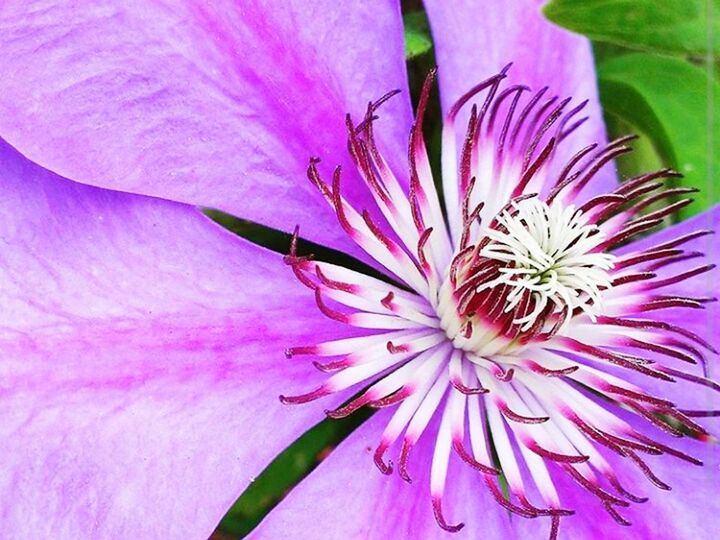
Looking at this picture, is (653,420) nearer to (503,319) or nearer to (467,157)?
(503,319)

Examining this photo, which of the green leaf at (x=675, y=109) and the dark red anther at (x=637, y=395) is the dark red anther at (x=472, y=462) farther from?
the green leaf at (x=675, y=109)

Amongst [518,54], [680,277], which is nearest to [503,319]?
[680,277]

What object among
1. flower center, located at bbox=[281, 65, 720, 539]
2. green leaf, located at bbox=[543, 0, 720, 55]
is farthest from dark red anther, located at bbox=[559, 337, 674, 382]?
green leaf, located at bbox=[543, 0, 720, 55]

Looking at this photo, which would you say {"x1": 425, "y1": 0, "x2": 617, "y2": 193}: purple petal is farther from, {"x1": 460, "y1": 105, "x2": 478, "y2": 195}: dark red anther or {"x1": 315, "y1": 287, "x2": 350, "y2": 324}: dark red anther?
{"x1": 315, "y1": 287, "x2": 350, "y2": 324}: dark red anther

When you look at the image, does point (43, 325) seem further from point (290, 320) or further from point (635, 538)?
point (635, 538)

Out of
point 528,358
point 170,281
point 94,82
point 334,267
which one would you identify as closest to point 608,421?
point 528,358
